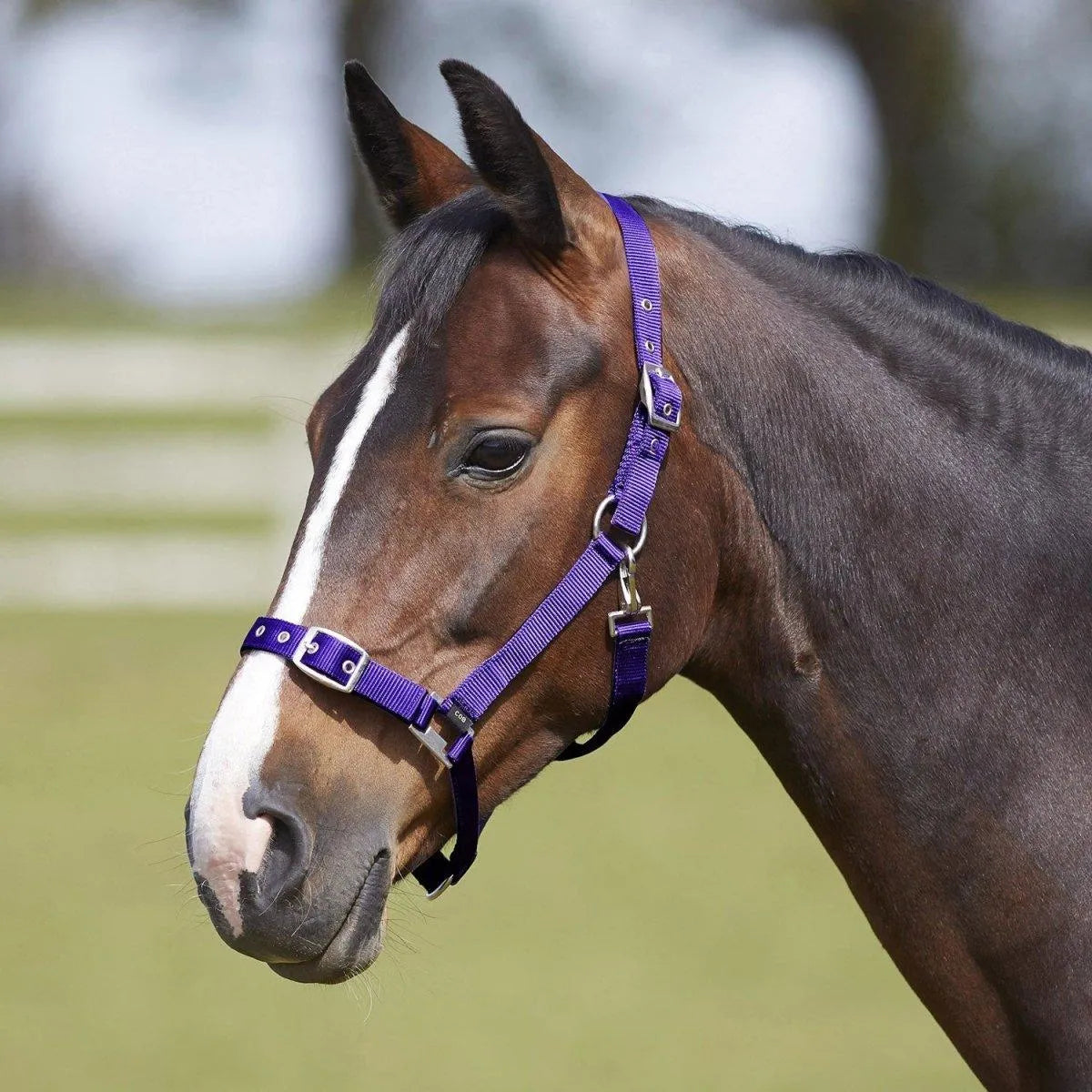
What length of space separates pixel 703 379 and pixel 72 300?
15.0 metres

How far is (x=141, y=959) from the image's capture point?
18.2 ft

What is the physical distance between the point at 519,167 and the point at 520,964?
3859 mm

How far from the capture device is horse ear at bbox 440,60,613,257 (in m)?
2.18

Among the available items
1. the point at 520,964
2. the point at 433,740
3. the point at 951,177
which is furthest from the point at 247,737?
the point at 951,177

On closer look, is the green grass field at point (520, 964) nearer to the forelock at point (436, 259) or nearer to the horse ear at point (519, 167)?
the forelock at point (436, 259)

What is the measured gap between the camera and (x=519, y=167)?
2229 millimetres

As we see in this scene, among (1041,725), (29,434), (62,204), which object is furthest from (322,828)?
(62,204)

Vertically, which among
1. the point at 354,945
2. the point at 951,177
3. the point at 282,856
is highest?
the point at 951,177

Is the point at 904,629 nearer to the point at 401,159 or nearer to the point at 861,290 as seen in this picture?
the point at 861,290

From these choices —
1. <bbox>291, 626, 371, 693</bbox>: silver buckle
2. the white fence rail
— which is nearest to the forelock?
<bbox>291, 626, 371, 693</bbox>: silver buckle

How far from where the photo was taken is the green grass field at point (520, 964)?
15.3 feet

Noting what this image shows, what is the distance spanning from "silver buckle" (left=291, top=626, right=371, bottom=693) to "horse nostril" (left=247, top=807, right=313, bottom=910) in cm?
19

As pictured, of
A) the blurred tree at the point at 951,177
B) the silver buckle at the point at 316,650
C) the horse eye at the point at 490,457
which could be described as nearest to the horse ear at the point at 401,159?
the horse eye at the point at 490,457

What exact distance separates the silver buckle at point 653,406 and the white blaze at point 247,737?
41cm
